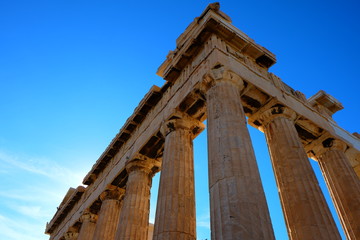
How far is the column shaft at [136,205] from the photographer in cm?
1716

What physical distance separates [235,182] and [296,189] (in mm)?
4744

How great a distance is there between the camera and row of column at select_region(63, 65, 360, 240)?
31.4 ft

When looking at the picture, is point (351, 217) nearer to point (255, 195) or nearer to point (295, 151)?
point (295, 151)

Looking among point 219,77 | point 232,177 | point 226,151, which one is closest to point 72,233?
point 219,77

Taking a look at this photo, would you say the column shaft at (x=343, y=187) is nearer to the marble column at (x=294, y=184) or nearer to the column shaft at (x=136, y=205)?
the marble column at (x=294, y=184)

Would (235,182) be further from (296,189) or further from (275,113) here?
(275,113)

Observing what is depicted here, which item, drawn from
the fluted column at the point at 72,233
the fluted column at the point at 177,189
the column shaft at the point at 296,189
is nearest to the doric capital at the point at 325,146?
the column shaft at the point at 296,189

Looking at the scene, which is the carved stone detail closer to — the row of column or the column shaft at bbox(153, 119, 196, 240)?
the row of column

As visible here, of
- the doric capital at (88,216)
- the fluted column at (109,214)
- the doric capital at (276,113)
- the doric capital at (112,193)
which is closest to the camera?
the doric capital at (276,113)

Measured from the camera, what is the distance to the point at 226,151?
1106cm

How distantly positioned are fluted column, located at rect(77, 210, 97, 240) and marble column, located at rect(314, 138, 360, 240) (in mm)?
19114

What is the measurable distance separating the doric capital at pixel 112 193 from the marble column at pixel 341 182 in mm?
14957

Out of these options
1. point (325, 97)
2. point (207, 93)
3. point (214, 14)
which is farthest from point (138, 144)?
point (325, 97)

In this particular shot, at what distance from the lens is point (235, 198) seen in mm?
9438
